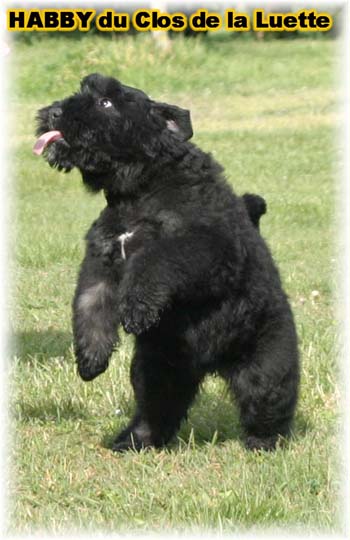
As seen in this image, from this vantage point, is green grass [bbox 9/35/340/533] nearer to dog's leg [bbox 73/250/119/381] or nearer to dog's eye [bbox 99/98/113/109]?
dog's leg [bbox 73/250/119/381]

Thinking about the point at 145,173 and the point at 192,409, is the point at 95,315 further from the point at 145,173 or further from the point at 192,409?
the point at 192,409

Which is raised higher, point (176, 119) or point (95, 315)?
point (176, 119)

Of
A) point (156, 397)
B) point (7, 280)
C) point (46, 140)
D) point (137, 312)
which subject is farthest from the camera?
point (7, 280)

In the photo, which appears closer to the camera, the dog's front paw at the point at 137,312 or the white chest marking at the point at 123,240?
the dog's front paw at the point at 137,312

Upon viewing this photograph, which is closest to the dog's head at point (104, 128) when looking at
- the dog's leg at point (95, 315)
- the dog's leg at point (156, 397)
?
the dog's leg at point (95, 315)

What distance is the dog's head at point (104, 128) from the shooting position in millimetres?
4719

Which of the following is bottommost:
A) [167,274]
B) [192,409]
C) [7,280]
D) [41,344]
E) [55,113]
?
[7,280]

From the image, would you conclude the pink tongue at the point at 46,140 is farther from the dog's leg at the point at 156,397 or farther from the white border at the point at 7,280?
the white border at the point at 7,280

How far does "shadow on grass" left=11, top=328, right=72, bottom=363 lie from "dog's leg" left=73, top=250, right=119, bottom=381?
1445 millimetres

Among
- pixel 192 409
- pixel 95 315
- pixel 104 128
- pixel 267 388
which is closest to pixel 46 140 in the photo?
pixel 104 128

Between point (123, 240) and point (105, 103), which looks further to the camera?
point (105, 103)

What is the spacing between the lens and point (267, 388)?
4.91 m

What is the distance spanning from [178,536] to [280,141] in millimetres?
13329

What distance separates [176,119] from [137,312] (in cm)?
105
